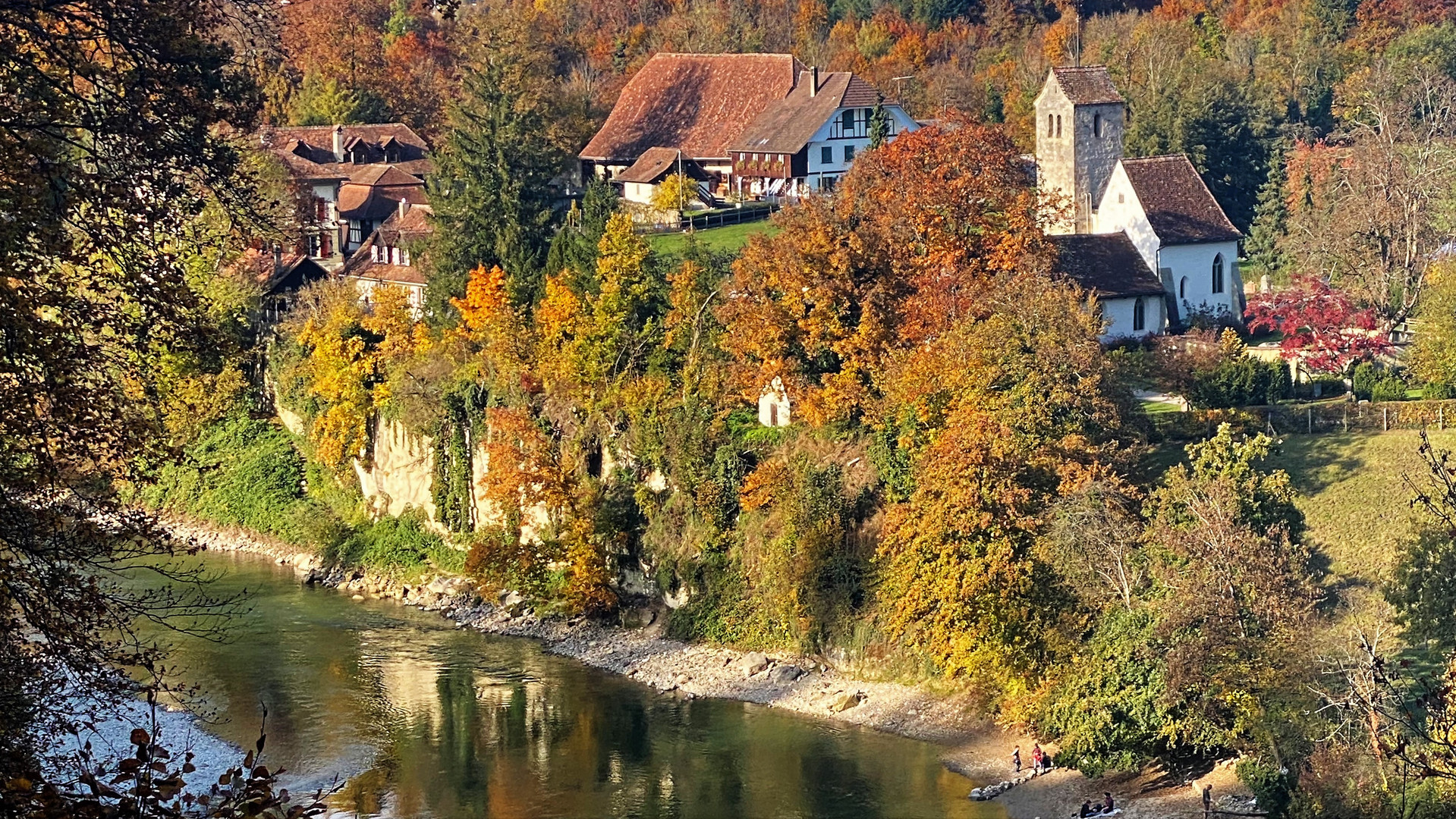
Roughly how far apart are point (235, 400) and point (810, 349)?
21309 mm

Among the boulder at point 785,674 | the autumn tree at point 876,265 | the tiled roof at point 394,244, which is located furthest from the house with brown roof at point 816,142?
the boulder at point 785,674

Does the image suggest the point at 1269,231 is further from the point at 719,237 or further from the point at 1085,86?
the point at 719,237

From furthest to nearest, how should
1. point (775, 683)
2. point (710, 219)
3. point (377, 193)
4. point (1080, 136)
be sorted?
point (377, 193)
point (710, 219)
point (1080, 136)
point (775, 683)

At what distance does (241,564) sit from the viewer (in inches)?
1873

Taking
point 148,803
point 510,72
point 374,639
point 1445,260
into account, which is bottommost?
point 374,639

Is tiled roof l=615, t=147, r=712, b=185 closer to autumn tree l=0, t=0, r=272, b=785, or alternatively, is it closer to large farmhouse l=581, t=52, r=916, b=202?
large farmhouse l=581, t=52, r=916, b=202

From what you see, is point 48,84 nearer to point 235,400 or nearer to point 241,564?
point 241,564

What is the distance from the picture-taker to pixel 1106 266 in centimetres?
4634

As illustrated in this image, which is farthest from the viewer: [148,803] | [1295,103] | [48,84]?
[1295,103]

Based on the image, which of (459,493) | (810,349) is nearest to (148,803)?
(810,349)

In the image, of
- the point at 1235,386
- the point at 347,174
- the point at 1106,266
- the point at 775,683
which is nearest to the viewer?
the point at 775,683

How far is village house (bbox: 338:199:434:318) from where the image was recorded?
178ft

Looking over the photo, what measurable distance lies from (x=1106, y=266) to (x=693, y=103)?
26.8 meters

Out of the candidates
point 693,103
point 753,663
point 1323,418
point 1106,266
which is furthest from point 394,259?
point 1323,418
